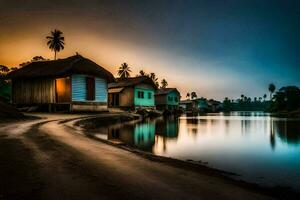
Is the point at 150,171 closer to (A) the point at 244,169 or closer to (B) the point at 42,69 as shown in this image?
(A) the point at 244,169

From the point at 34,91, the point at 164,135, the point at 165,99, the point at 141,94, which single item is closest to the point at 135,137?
the point at 164,135

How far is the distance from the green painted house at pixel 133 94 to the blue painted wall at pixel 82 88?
1379 centimetres

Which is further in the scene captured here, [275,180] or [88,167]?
[275,180]

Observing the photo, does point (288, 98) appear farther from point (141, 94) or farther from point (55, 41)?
point (55, 41)

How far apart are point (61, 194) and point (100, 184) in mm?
759

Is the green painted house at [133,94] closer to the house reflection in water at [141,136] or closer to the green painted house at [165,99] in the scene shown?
the green painted house at [165,99]

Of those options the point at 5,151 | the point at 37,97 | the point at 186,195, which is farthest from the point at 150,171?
the point at 37,97

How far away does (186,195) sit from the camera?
159 inches

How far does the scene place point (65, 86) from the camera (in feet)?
89.4

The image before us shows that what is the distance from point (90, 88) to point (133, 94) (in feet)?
55.4

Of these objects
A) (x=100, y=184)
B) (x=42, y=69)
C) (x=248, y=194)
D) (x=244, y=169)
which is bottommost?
(x=244, y=169)

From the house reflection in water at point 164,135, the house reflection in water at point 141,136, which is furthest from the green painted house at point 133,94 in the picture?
the house reflection in water at point 141,136

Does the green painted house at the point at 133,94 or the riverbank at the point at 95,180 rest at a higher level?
the green painted house at the point at 133,94

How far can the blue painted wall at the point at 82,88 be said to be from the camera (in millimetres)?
26444
